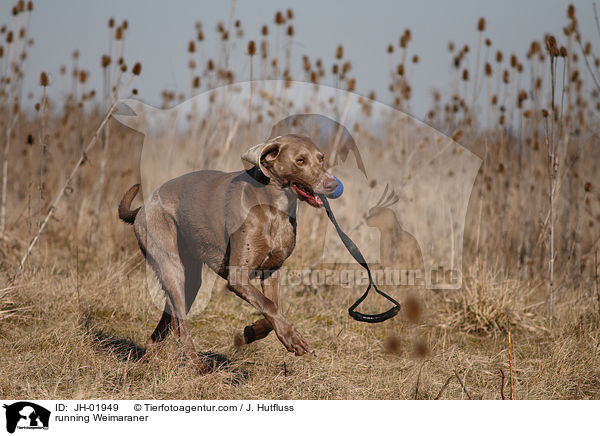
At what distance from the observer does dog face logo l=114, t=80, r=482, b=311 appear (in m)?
5.01

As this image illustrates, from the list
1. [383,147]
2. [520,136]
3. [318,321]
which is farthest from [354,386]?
[383,147]

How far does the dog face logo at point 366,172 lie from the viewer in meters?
5.01

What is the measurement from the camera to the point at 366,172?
15.5 feet

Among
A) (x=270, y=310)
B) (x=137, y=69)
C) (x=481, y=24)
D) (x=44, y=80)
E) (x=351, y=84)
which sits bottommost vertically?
(x=270, y=310)

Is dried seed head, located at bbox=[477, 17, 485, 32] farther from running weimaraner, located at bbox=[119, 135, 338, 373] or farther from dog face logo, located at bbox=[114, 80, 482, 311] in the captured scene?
running weimaraner, located at bbox=[119, 135, 338, 373]

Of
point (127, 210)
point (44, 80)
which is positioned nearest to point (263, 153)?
point (127, 210)

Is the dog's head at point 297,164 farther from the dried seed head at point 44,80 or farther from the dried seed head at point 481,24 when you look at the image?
the dried seed head at point 481,24

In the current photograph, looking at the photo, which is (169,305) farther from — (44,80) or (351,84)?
(351,84)

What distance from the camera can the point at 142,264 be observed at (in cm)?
538

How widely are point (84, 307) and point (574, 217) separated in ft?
15.8

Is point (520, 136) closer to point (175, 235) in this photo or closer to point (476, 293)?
point (476, 293)
